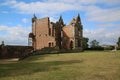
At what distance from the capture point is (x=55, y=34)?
67625 mm

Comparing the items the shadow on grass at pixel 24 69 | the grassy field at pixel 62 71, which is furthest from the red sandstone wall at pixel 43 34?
the shadow on grass at pixel 24 69

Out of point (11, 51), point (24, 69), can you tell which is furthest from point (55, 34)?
point (24, 69)

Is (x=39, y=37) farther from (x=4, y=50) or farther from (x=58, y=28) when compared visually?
(x=4, y=50)

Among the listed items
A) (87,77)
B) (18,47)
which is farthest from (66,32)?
(87,77)

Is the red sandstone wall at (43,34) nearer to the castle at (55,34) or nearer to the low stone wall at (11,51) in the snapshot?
the castle at (55,34)

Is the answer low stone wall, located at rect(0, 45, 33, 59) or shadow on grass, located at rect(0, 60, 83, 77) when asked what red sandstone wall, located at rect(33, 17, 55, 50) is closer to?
low stone wall, located at rect(0, 45, 33, 59)

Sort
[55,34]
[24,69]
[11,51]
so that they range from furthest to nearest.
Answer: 1. [55,34]
2. [11,51]
3. [24,69]

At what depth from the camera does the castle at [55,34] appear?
67.5 metres

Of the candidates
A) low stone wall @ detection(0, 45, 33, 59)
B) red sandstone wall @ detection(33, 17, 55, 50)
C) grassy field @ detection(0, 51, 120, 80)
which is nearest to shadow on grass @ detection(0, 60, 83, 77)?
grassy field @ detection(0, 51, 120, 80)

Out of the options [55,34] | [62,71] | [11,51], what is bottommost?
[62,71]

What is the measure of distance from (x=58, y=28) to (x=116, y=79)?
54.2 m

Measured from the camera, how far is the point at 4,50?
163ft

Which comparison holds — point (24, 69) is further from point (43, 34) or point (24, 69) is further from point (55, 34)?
point (43, 34)

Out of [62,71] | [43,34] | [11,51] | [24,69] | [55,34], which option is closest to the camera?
[62,71]
